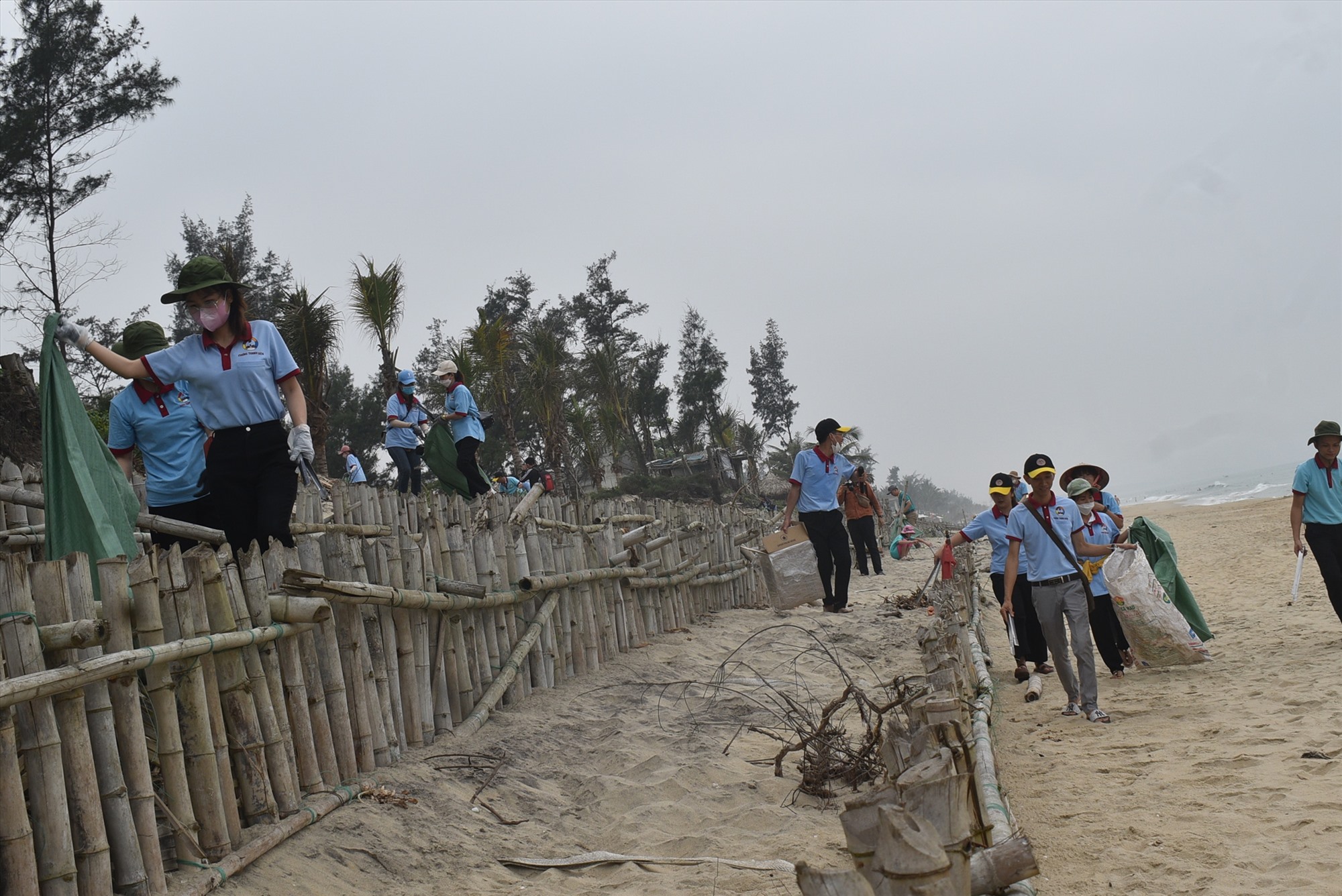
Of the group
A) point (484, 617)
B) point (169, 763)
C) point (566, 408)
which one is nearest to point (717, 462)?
point (566, 408)

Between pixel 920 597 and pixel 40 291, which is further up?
pixel 40 291

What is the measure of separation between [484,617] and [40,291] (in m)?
17.4

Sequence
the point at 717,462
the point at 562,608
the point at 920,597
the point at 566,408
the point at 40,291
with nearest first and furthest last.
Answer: the point at 562,608 < the point at 920,597 < the point at 40,291 < the point at 566,408 < the point at 717,462

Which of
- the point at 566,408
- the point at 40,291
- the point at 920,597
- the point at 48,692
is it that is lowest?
the point at 920,597

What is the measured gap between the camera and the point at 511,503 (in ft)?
28.8

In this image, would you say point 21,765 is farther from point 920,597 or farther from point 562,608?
point 920,597

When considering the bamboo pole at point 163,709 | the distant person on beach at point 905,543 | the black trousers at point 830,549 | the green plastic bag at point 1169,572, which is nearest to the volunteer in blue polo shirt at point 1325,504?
the green plastic bag at point 1169,572

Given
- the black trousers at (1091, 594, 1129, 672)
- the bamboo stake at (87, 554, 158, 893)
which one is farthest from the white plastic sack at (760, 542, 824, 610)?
the bamboo stake at (87, 554, 158, 893)

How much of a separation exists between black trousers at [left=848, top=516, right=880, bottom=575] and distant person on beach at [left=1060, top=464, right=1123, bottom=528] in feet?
14.6

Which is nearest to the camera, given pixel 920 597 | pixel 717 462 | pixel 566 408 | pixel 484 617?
pixel 484 617

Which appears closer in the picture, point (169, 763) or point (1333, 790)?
point (169, 763)

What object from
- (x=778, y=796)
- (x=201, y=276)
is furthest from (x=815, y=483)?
(x=201, y=276)

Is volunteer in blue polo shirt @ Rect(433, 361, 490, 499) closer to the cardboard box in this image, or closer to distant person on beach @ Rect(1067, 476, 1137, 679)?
the cardboard box

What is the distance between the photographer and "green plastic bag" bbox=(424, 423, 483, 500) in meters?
8.80
